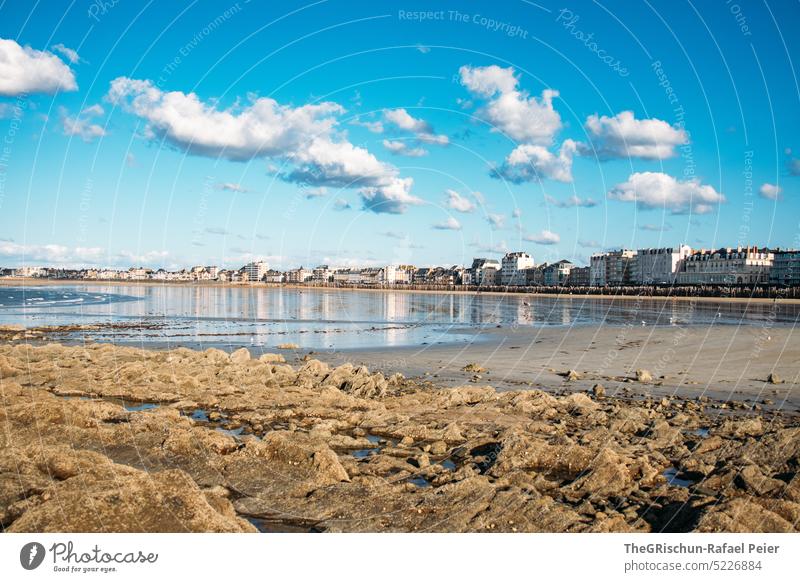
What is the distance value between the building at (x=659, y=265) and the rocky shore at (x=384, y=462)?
175 meters

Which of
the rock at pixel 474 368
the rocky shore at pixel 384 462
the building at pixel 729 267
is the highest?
the building at pixel 729 267

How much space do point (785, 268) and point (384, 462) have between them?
7218 inches

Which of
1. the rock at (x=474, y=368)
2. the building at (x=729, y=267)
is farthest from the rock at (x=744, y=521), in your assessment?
the building at (x=729, y=267)

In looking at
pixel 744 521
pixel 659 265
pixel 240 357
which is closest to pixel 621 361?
pixel 240 357

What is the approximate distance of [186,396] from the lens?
15656mm

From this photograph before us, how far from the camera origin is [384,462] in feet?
32.4

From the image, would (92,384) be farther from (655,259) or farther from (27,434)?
(655,259)

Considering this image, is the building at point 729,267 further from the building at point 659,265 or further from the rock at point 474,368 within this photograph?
the rock at point 474,368

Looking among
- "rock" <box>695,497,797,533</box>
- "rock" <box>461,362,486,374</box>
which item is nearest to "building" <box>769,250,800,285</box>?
"rock" <box>461,362,486,374</box>

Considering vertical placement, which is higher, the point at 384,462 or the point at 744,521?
the point at 744,521

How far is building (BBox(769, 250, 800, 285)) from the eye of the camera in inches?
6166
